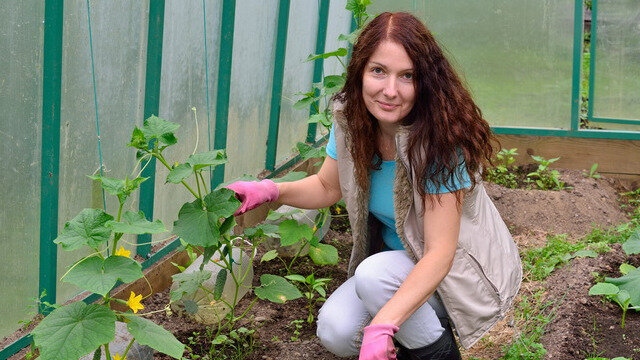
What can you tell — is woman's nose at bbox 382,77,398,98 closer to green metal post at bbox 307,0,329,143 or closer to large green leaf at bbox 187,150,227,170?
large green leaf at bbox 187,150,227,170

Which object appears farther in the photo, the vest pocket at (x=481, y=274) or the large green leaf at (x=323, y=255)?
the large green leaf at (x=323, y=255)

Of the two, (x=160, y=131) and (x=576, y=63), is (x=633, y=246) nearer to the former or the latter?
(x=160, y=131)

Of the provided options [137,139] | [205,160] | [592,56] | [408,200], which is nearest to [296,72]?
[592,56]

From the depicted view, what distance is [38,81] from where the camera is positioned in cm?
296

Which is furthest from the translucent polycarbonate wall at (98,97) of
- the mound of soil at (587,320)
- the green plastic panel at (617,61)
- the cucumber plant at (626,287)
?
the green plastic panel at (617,61)

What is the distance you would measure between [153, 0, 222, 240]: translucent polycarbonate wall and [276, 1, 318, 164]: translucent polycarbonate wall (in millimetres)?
1151

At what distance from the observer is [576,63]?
6109 mm

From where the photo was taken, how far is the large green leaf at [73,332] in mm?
2256

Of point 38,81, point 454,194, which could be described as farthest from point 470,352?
point 38,81

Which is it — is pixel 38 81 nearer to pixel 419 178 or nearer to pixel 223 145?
pixel 419 178

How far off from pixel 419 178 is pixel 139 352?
1.05 meters

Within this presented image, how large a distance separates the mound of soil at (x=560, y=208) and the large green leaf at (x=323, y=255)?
148 cm

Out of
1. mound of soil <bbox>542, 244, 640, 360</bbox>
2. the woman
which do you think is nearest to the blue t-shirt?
the woman

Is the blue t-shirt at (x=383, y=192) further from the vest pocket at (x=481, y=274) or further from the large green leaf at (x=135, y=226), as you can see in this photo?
the large green leaf at (x=135, y=226)
